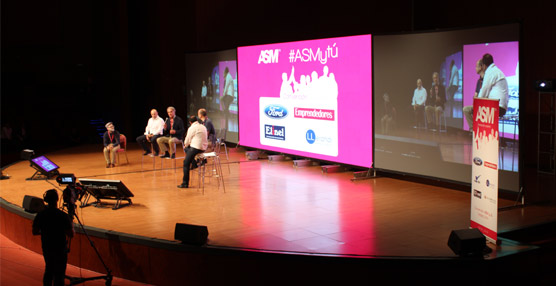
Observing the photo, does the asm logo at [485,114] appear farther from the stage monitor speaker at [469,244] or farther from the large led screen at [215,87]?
the large led screen at [215,87]

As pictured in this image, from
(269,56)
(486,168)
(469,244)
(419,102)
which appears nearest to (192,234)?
(469,244)

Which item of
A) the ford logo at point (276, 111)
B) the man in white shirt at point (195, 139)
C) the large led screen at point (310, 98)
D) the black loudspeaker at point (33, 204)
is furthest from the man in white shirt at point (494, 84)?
the black loudspeaker at point (33, 204)

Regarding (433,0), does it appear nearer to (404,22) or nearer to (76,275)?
(404,22)

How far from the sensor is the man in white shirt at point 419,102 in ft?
31.3

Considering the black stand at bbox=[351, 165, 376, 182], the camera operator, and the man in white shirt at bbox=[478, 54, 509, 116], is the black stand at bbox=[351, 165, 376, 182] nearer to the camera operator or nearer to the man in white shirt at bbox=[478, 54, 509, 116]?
the man in white shirt at bbox=[478, 54, 509, 116]

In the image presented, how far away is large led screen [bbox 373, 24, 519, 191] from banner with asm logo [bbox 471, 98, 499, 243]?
6.06 feet

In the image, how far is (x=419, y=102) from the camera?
31.6ft

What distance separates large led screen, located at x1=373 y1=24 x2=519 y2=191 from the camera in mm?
8180

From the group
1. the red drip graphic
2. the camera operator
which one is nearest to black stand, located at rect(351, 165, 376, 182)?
the red drip graphic

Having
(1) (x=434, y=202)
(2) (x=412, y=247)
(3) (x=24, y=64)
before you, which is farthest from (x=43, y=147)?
(2) (x=412, y=247)

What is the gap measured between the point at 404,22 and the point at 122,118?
9.48 meters

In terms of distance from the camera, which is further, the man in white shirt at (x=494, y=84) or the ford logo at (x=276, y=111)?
the ford logo at (x=276, y=111)

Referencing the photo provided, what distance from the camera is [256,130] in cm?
1355

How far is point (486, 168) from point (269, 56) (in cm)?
714
